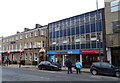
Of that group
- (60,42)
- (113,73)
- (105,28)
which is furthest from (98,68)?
(60,42)

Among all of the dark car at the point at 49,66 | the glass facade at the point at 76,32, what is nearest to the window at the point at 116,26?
the glass facade at the point at 76,32

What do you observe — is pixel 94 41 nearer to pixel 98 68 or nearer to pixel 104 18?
pixel 104 18

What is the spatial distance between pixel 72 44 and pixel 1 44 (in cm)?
3344

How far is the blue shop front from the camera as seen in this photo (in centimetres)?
2848

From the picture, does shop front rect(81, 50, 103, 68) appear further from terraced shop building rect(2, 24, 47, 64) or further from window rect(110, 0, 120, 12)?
terraced shop building rect(2, 24, 47, 64)

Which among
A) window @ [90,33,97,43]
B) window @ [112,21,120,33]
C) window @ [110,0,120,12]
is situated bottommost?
window @ [90,33,97,43]

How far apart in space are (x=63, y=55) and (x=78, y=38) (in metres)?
5.12

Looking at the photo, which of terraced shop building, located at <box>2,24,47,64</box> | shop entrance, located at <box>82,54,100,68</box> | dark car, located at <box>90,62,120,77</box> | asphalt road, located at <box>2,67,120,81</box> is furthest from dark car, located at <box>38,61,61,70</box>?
terraced shop building, located at <box>2,24,47,64</box>

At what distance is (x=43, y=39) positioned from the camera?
35250mm

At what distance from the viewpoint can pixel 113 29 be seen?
73.6ft

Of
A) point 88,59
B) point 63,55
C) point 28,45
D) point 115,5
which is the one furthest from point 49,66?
point 28,45

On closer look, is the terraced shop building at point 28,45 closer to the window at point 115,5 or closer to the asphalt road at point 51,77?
the window at point 115,5

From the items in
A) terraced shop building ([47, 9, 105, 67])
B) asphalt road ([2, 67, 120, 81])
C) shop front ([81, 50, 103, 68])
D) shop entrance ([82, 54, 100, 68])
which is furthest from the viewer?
shop entrance ([82, 54, 100, 68])

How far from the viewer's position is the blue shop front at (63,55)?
28.5 m
